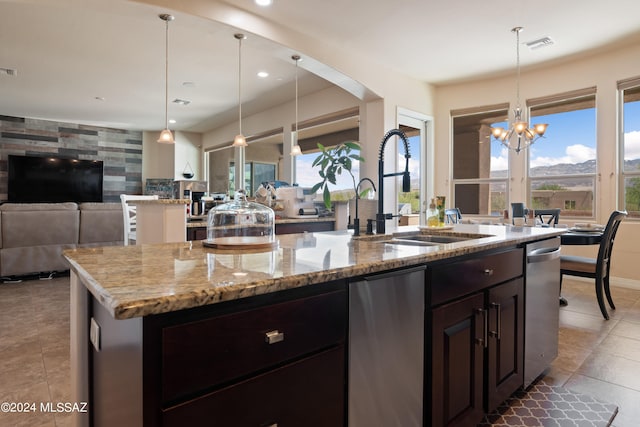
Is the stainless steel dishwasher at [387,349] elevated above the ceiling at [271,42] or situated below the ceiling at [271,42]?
below

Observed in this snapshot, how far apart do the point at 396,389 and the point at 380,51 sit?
169 inches

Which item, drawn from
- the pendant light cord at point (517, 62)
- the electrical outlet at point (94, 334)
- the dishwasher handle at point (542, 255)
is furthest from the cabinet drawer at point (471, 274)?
the pendant light cord at point (517, 62)

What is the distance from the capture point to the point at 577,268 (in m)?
3.28

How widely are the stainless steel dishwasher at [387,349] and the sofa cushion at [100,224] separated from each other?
16.4ft

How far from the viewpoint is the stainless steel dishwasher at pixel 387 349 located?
1.07m

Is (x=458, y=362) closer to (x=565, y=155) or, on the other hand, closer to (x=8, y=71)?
(x=565, y=155)

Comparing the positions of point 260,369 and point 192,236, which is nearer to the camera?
point 260,369

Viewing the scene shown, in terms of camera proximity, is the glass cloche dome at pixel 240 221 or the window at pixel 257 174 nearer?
the glass cloche dome at pixel 240 221

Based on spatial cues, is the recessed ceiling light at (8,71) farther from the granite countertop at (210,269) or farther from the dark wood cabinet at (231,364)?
the dark wood cabinet at (231,364)

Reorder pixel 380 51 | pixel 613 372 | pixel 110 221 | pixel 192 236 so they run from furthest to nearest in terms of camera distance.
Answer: pixel 110 221, pixel 380 51, pixel 192 236, pixel 613 372

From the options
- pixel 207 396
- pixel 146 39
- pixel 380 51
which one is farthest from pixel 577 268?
pixel 146 39

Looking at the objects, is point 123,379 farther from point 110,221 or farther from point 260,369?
point 110,221

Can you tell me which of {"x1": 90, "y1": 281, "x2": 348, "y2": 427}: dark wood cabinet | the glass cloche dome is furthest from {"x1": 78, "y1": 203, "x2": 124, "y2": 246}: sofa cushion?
{"x1": 90, "y1": 281, "x2": 348, "y2": 427}: dark wood cabinet

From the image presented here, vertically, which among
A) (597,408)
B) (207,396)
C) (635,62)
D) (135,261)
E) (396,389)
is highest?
(635,62)
